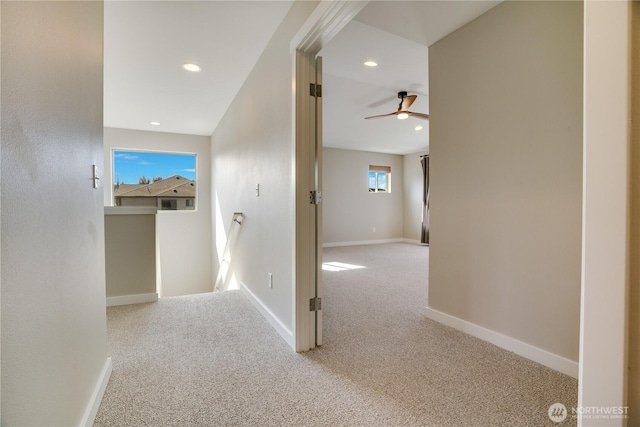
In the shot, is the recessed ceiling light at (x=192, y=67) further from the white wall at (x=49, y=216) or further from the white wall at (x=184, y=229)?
the white wall at (x=184, y=229)

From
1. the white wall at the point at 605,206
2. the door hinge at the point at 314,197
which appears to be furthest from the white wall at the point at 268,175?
the white wall at the point at 605,206

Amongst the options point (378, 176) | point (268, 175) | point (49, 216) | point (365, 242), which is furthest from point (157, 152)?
point (49, 216)

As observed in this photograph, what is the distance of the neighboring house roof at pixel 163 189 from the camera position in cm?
552

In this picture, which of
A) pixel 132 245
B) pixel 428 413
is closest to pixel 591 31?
pixel 428 413

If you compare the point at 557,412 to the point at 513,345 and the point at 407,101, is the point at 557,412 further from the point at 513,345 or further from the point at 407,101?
the point at 407,101

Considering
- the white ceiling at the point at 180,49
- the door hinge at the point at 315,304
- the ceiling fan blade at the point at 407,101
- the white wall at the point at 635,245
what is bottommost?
the door hinge at the point at 315,304

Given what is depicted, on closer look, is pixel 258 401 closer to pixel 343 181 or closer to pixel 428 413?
pixel 428 413

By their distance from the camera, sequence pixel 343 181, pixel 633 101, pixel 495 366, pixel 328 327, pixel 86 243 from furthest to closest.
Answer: pixel 343 181, pixel 328 327, pixel 495 366, pixel 86 243, pixel 633 101

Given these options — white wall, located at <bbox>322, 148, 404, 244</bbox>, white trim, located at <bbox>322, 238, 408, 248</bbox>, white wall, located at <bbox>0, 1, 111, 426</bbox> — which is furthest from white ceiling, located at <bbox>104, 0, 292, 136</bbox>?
white trim, located at <bbox>322, 238, 408, 248</bbox>

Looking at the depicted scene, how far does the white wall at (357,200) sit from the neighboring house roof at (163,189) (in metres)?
3.01

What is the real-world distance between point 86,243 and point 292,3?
191 centimetres

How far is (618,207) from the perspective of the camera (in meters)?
0.50

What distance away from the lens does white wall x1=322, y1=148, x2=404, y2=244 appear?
7.08 meters

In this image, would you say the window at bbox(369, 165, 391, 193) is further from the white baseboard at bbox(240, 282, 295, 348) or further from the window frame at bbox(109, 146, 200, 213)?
the white baseboard at bbox(240, 282, 295, 348)
